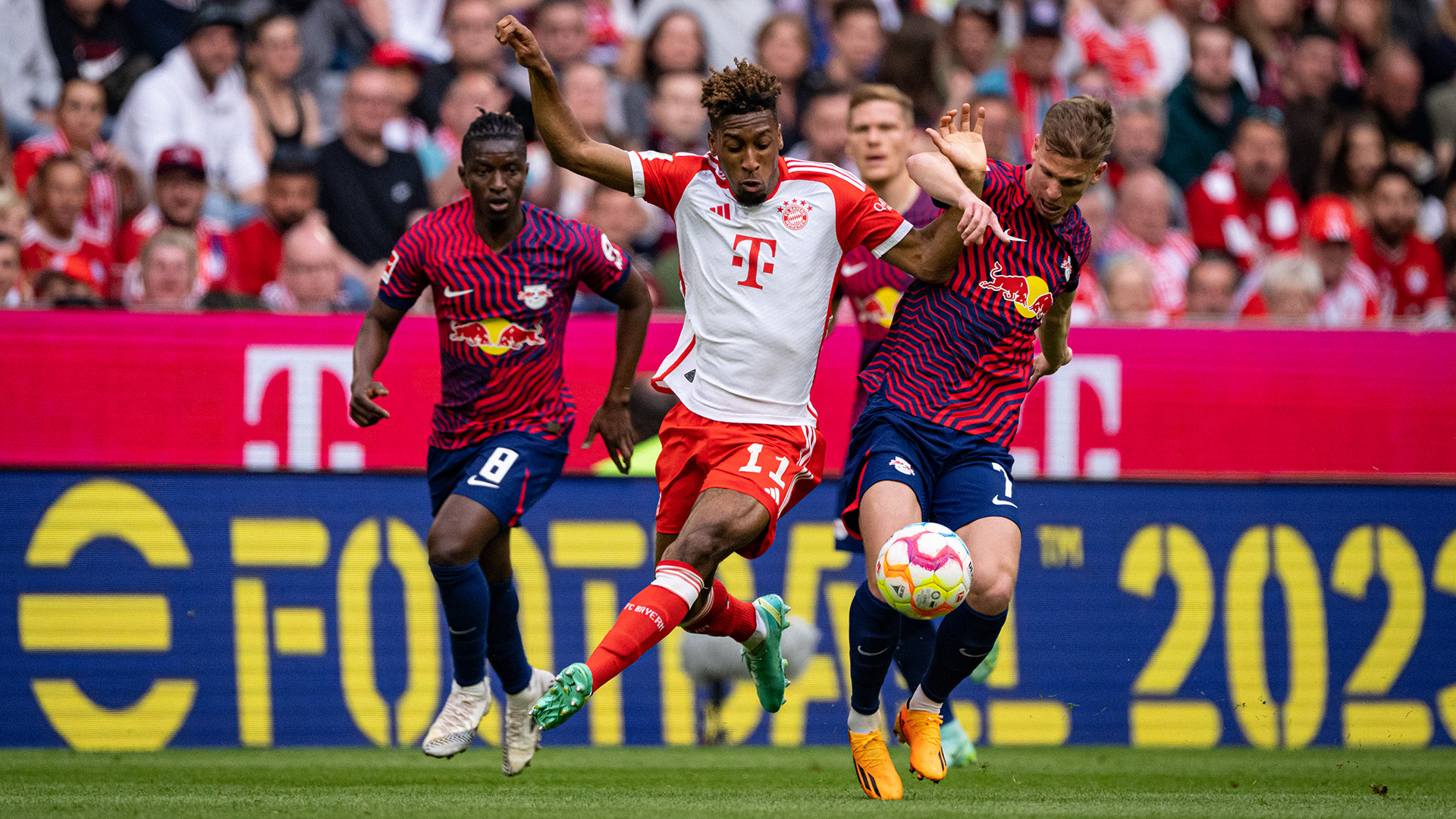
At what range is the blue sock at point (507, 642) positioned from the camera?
290 inches

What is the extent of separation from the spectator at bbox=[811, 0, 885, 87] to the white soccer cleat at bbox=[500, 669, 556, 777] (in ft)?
22.5

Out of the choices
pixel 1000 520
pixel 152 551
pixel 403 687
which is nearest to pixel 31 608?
pixel 152 551

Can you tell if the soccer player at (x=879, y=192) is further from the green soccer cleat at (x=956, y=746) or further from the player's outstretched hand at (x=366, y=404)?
the player's outstretched hand at (x=366, y=404)

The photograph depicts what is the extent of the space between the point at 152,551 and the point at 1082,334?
5651 mm

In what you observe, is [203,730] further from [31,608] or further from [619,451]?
[619,451]

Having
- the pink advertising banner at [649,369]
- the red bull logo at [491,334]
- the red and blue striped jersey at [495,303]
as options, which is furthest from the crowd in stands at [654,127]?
the red bull logo at [491,334]

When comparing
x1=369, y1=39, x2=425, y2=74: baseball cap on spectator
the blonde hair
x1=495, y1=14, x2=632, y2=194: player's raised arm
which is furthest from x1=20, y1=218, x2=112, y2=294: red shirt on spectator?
the blonde hair

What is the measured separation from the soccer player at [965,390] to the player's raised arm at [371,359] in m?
2.11

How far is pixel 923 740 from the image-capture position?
20.8 ft

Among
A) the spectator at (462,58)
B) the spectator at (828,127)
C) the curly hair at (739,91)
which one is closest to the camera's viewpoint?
the curly hair at (739,91)

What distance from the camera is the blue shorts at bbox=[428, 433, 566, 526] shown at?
23.0 feet

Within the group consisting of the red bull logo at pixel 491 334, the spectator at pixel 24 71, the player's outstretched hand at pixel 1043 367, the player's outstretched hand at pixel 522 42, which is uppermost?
the spectator at pixel 24 71

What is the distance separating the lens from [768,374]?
6293 millimetres

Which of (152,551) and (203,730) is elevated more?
(152,551)
